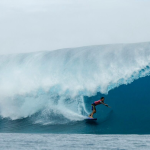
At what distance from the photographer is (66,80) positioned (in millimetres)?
15492

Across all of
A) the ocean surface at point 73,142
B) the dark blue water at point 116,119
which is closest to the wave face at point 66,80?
the dark blue water at point 116,119

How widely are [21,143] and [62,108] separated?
12.3 ft

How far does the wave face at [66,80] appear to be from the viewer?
14320mm

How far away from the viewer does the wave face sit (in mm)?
14320

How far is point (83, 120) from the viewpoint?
43.8 ft

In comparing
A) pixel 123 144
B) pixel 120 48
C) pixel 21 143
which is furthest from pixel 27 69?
pixel 123 144

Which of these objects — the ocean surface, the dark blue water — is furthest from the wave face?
the ocean surface

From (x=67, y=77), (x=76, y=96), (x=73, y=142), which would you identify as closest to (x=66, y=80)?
(x=67, y=77)

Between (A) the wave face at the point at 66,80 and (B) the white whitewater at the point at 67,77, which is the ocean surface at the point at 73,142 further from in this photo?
(B) the white whitewater at the point at 67,77

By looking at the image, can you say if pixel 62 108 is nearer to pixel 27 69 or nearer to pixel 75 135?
pixel 75 135

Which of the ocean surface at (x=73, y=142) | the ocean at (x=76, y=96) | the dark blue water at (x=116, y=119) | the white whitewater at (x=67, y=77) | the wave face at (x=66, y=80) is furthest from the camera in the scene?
the white whitewater at (x=67, y=77)

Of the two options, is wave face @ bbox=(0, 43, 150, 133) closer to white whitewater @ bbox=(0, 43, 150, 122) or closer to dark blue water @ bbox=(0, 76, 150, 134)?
white whitewater @ bbox=(0, 43, 150, 122)

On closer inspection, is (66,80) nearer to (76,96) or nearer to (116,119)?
(76,96)

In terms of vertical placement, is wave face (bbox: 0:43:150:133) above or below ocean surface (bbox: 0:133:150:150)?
above
